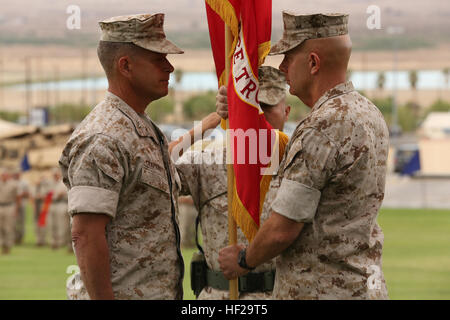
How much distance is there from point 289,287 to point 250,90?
105 centimetres

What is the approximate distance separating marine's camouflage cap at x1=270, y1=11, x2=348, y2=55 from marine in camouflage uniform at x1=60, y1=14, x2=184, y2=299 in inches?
20.5

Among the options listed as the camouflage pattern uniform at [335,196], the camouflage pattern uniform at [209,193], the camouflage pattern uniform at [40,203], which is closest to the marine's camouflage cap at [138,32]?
the camouflage pattern uniform at [335,196]

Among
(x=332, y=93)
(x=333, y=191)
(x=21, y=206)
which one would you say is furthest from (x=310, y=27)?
(x=21, y=206)

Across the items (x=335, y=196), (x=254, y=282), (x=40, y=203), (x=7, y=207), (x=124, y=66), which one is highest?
(x=124, y=66)

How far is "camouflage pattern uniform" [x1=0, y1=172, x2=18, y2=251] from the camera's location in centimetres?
2050

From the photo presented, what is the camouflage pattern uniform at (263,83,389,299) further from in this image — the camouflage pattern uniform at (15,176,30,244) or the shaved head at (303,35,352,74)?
the camouflage pattern uniform at (15,176,30,244)

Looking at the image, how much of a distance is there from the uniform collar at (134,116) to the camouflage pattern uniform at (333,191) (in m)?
0.65

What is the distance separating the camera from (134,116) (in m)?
4.02

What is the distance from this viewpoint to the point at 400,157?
46.2m

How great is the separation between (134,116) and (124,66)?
24 centimetres

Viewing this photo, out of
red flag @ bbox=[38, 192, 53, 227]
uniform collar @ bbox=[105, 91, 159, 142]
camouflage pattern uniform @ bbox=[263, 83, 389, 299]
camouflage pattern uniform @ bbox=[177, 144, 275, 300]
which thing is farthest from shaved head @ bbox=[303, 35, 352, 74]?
red flag @ bbox=[38, 192, 53, 227]

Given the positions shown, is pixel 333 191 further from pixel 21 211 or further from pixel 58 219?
pixel 21 211

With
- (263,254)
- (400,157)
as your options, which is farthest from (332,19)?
(400,157)

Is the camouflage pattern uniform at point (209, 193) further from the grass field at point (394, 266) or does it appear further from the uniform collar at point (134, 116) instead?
the grass field at point (394, 266)
